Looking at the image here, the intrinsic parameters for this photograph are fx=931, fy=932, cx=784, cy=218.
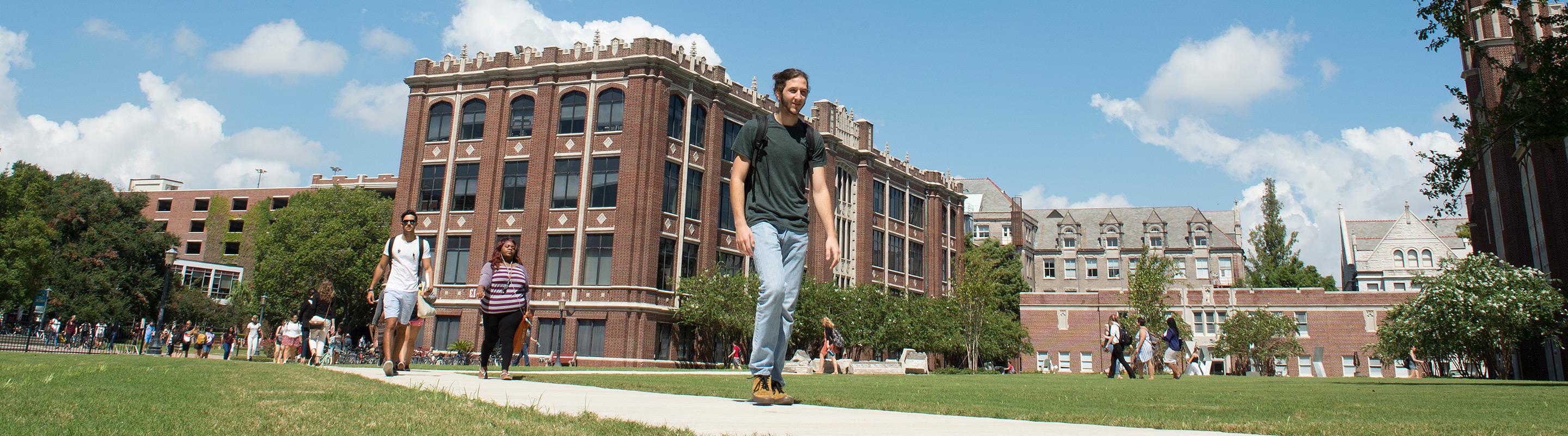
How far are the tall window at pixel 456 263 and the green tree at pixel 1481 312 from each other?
112 feet

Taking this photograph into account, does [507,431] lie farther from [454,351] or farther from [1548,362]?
[1548,362]

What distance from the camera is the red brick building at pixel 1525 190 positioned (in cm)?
3003

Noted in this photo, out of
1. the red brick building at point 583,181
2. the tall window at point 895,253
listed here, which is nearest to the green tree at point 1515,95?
the red brick building at point 583,181

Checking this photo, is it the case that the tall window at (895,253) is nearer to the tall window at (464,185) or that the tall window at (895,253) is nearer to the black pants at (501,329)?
the tall window at (464,185)

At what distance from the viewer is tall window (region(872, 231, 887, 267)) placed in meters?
51.2

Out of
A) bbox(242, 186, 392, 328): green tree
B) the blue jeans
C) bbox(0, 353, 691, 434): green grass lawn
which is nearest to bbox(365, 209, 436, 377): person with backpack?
bbox(0, 353, 691, 434): green grass lawn

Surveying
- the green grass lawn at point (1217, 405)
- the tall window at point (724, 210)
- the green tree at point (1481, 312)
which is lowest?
the green grass lawn at point (1217, 405)

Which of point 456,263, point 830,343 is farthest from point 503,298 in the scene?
point 456,263

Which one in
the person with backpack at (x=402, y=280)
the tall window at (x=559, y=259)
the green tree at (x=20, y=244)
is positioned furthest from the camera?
the green tree at (x=20, y=244)

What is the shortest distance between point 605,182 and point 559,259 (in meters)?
3.59

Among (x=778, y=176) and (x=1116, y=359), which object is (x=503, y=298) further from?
(x=1116, y=359)

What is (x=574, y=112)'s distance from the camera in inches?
1522

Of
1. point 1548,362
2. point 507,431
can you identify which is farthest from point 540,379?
point 1548,362

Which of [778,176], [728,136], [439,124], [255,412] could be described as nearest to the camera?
[255,412]
